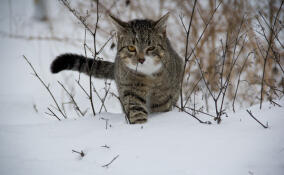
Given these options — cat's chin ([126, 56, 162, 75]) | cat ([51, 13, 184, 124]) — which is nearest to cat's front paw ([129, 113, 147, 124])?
cat ([51, 13, 184, 124])

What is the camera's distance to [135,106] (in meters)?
2.55

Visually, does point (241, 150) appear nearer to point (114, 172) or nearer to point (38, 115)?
point (114, 172)

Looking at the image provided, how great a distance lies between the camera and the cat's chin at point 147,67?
98.4 inches

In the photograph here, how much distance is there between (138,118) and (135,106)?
0.50 feet

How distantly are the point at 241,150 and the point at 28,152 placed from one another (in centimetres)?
152

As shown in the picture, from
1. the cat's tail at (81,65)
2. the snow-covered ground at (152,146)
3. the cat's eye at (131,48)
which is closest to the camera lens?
the snow-covered ground at (152,146)

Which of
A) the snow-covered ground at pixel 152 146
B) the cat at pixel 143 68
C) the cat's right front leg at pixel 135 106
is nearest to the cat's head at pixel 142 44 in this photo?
the cat at pixel 143 68

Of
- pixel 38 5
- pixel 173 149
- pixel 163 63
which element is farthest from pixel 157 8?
pixel 38 5

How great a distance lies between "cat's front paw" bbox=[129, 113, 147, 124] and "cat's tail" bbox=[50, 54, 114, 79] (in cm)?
71

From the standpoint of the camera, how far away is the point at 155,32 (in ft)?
8.64

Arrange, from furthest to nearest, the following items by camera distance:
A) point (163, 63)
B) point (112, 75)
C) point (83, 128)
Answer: point (112, 75) → point (163, 63) → point (83, 128)

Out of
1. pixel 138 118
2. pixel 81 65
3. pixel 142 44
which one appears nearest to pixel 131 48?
pixel 142 44

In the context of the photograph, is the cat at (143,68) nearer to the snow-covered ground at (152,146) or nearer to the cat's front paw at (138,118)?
the cat's front paw at (138,118)

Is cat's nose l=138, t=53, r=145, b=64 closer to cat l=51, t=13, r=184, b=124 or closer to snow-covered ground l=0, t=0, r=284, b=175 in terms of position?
cat l=51, t=13, r=184, b=124
